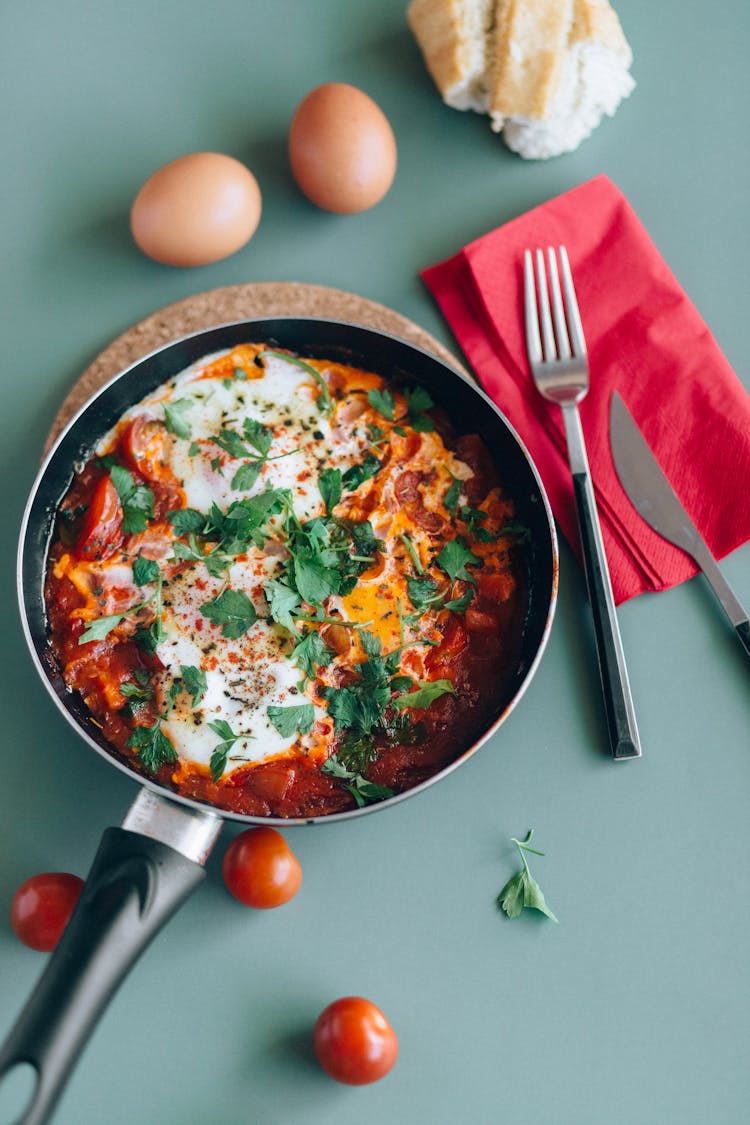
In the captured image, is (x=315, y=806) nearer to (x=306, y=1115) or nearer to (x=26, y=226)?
(x=306, y=1115)

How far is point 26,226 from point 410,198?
107 centimetres

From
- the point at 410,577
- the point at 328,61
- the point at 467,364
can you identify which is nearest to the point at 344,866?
the point at 410,577

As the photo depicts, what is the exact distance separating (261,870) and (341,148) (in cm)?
181

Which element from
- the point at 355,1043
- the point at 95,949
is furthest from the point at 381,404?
the point at 355,1043

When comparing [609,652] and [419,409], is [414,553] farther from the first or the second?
[609,652]

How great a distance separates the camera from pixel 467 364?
2670 millimetres

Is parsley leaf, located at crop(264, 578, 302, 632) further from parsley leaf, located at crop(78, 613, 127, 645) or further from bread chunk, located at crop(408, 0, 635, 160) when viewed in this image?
bread chunk, located at crop(408, 0, 635, 160)

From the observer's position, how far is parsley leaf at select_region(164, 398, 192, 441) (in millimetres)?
2369

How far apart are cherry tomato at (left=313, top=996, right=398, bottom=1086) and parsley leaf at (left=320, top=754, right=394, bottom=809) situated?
0.49m

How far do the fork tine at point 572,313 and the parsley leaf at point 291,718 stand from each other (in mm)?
1179

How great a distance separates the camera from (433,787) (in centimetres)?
246

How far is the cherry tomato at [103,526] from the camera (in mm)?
2342

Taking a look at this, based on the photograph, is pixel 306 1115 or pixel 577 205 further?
pixel 577 205

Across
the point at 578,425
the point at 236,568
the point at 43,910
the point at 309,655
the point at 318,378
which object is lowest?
the point at 43,910
